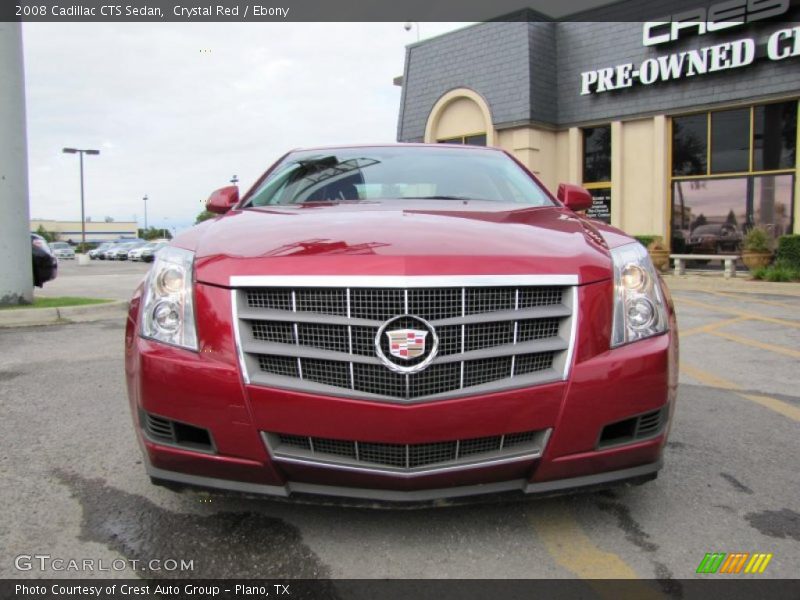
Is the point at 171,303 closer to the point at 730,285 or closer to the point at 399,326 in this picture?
the point at 399,326

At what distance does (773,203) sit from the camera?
15102 mm

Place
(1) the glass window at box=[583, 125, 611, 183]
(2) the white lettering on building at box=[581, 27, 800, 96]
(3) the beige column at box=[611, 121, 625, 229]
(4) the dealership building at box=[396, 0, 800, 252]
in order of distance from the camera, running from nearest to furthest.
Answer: (2) the white lettering on building at box=[581, 27, 800, 96], (4) the dealership building at box=[396, 0, 800, 252], (3) the beige column at box=[611, 121, 625, 229], (1) the glass window at box=[583, 125, 611, 183]

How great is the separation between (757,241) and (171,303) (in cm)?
1418

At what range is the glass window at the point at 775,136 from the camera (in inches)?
576

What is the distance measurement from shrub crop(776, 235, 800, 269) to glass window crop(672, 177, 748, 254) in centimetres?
210

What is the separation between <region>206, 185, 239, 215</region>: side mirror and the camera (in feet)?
12.1

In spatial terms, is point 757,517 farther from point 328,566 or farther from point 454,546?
point 328,566

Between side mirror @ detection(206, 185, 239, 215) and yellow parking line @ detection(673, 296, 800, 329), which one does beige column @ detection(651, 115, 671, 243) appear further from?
side mirror @ detection(206, 185, 239, 215)

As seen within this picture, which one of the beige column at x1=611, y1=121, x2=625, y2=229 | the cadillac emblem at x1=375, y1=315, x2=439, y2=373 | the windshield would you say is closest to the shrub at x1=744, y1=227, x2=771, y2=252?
the beige column at x1=611, y1=121, x2=625, y2=229

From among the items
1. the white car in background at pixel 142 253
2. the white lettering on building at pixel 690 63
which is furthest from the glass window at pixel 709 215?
the white car in background at pixel 142 253

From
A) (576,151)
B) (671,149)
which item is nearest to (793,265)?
(671,149)

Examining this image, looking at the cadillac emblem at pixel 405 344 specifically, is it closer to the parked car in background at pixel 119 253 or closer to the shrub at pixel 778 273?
the shrub at pixel 778 273

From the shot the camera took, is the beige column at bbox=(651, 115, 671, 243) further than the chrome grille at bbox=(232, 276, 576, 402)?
Yes

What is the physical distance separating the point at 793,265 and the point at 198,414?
549 inches
